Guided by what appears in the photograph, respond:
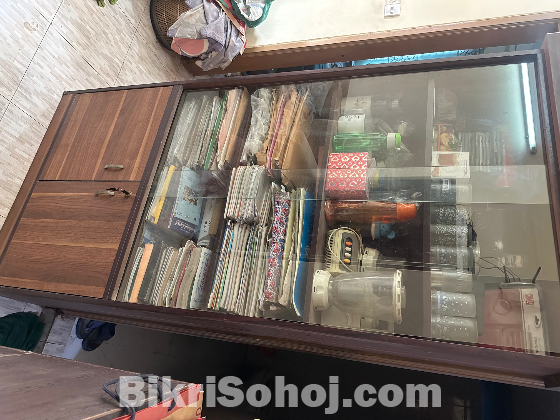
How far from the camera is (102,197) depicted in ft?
4.99

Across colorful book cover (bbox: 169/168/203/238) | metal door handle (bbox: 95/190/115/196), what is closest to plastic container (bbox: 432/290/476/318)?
colorful book cover (bbox: 169/168/203/238)

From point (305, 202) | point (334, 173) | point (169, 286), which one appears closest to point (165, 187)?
point (169, 286)

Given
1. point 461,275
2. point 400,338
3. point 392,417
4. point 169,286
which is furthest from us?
point 392,417

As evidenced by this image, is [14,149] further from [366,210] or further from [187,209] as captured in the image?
[366,210]

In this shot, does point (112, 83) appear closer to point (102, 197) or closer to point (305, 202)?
point (102, 197)

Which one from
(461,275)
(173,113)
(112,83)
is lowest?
(461,275)

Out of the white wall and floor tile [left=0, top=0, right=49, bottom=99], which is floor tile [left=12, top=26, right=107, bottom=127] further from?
the white wall

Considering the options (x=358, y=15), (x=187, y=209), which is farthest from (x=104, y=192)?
(x=358, y=15)

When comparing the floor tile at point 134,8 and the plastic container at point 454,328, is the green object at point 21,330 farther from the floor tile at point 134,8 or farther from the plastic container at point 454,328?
the floor tile at point 134,8

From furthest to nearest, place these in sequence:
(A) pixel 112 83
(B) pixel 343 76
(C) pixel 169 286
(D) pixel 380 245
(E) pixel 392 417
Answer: (A) pixel 112 83 < (E) pixel 392 417 < (B) pixel 343 76 < (C) pixel 169 286 < (D) pixel 380 245

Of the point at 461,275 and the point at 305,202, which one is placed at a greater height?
the point at 305,202

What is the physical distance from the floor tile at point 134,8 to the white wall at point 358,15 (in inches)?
29.9

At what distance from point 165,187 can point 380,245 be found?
0.90 m

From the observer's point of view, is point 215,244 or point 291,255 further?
point 215,244
